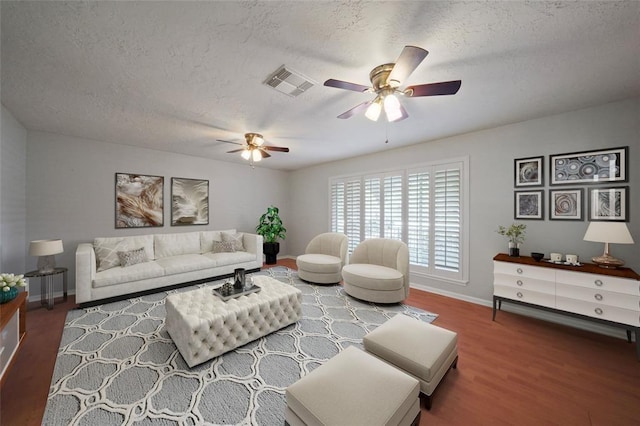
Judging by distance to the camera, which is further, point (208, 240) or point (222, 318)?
point (208, 240)

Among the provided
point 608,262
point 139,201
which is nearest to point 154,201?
point 139,201

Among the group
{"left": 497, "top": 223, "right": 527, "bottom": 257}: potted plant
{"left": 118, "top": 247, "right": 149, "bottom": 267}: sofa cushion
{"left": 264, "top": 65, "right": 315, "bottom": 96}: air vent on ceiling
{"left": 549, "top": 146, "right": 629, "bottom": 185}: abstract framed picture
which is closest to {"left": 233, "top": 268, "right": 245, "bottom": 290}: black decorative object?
{"left": 264, "top": 65, "right": 315, "bottom": 96}: air vent on ceiling

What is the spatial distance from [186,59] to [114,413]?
272 cm

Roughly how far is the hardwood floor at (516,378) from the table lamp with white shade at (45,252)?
0.78m

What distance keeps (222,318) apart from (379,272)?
2.26m

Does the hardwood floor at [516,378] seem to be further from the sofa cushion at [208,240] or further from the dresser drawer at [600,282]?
the sofa cushion at [208,240]

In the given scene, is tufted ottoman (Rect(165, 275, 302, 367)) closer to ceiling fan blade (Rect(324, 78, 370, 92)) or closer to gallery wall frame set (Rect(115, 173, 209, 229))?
ceiling fan blade (Rect(324, 78, 370, 92))

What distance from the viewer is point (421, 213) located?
162 inches

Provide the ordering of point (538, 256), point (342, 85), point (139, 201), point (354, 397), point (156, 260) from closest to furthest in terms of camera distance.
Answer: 1. point (354, 397)
2. point (342, 85)
3. point (538, 256)
4. point (156, 260)
5. point (139, 201)

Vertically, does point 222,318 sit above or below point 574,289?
below

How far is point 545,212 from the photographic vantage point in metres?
3.01

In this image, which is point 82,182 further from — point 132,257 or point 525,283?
point 525,283

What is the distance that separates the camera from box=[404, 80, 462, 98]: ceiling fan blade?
1681mm

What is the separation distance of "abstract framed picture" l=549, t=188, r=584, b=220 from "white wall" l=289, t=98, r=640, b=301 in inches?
2.4
